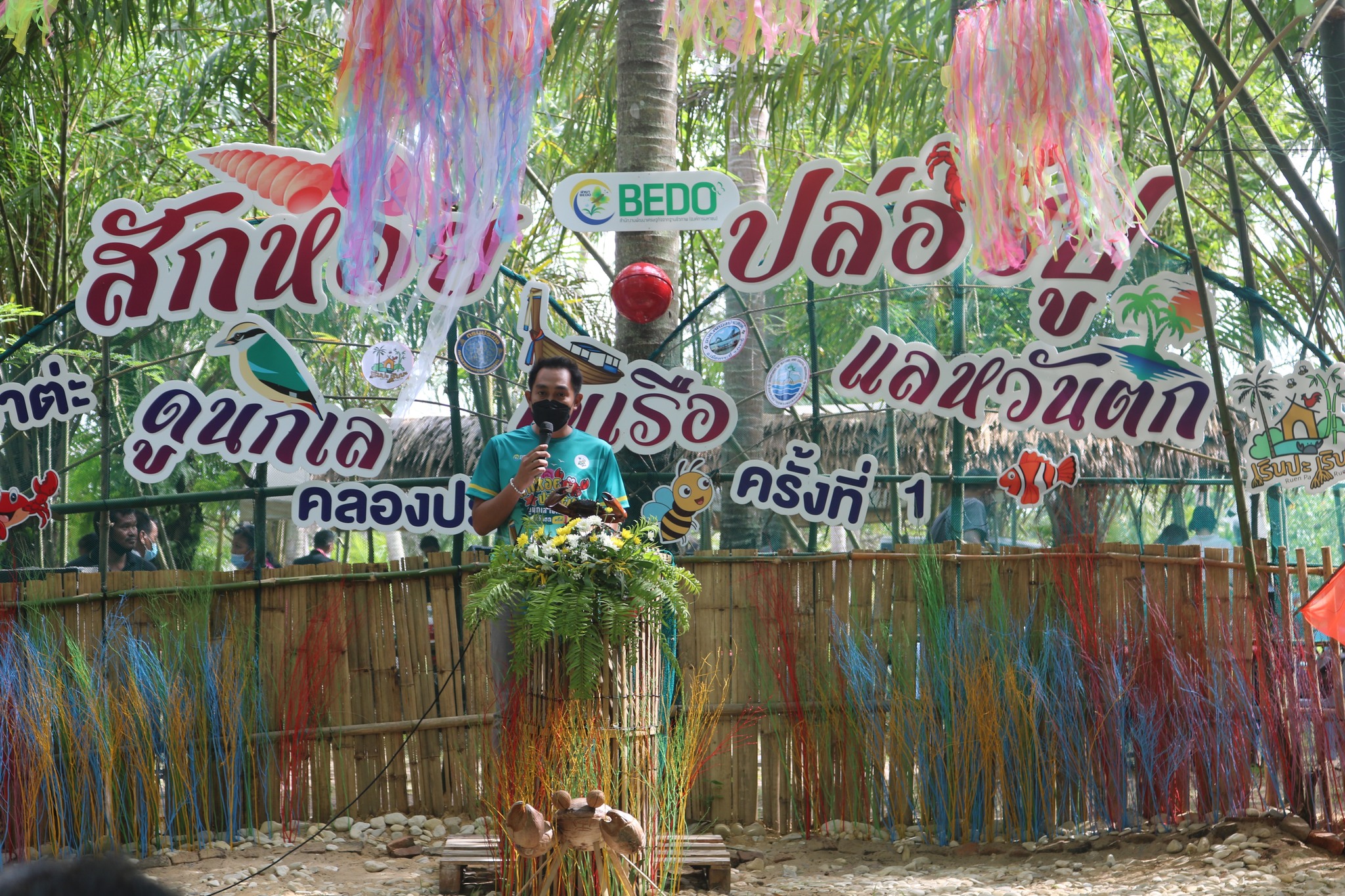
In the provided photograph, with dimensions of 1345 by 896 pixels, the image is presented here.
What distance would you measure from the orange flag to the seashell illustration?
3642mm

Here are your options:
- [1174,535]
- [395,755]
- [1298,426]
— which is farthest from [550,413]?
[1298,426]

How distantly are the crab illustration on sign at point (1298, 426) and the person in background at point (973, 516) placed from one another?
97cm

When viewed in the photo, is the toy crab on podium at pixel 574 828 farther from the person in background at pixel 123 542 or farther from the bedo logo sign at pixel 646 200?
the person in background at pixel 123 542

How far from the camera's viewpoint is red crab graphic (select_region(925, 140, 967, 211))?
168 inches

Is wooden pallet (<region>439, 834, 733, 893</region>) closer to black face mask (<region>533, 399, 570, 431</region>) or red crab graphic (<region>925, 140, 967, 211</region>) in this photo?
black face mask (<region>533, 399, 570, 431</region>)

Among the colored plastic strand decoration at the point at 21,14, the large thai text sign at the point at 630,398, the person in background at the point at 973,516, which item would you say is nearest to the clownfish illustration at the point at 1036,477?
the person in background at the point at 973,516

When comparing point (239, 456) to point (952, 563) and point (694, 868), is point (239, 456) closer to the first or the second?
point (694, 868)

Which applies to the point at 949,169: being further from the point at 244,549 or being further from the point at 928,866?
the point at 244,549

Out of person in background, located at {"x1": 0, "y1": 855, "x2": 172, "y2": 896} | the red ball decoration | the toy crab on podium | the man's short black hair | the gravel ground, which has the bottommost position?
the gravel ground

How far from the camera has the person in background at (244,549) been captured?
4.46 m

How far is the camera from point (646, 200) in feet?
14.1

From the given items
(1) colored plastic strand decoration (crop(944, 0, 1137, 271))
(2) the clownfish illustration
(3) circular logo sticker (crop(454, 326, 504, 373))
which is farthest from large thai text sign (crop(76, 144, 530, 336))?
(2) the clownfish illustration

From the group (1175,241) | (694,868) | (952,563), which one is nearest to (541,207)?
(1175,241)

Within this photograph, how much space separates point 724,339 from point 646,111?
124 cm
